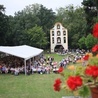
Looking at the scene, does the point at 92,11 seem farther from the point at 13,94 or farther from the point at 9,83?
the point at 13,94

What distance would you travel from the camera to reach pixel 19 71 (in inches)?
803

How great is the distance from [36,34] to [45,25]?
10917 mm

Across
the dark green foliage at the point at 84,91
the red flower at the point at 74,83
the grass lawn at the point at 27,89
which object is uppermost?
the red flower at the point at 74,83

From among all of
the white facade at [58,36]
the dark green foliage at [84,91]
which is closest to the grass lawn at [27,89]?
the dark green foliage at [84,91]

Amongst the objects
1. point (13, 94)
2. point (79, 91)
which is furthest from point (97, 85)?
point (13, 94)

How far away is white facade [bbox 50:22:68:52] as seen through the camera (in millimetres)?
61719

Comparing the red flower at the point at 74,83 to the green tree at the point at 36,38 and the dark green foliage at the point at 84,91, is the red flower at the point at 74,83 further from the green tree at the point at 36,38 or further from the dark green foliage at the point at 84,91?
the green tree at the point at 36,38

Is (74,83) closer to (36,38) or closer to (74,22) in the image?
(36,38)

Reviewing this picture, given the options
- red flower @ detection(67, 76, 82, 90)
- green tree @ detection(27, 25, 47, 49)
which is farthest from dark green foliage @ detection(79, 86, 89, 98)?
green tree @ detection(27, 25, 47, 49)

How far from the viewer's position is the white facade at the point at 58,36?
2430 inches

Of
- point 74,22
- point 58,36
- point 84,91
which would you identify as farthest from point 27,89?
point 58,36

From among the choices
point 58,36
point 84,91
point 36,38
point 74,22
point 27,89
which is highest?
point 74,22

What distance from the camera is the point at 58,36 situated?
64438 mm

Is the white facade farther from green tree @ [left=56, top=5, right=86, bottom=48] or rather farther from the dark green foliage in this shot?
the dark green foliage
